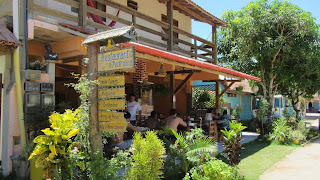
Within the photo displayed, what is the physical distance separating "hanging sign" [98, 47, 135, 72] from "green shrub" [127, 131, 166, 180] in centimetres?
133

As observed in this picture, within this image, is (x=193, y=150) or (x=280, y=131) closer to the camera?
(x=193, y=150)

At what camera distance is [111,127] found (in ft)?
13.6

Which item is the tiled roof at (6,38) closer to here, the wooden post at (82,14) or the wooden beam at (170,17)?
the wooden post at (82,14)

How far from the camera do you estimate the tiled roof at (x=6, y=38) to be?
16.6 feet

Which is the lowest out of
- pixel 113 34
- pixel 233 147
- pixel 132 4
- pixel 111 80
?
pixel 233 147

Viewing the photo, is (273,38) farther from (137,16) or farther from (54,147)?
(54,147)

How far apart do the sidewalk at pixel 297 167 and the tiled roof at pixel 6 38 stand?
6236 mm

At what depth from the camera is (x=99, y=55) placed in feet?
13.8

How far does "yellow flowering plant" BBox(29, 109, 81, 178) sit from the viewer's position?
4.02 metres

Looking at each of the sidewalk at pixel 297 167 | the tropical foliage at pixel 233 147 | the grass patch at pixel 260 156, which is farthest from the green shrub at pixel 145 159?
the sidewalk at pixel 297 167

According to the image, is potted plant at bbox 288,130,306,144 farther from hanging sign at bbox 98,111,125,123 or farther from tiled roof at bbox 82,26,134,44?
tiled roof at bbox 82,26,134,44

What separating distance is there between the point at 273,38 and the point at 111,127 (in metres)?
11.7

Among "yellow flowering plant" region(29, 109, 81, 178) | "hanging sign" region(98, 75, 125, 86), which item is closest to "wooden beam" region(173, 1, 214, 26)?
"hanging sign" region(98, 75, 125, 86)

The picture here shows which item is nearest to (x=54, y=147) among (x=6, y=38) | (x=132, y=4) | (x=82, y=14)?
(x=6, y=38)
